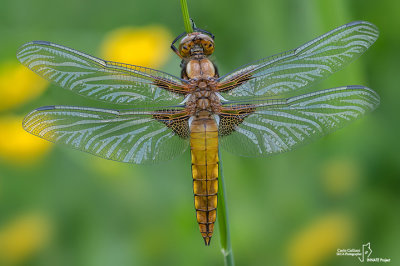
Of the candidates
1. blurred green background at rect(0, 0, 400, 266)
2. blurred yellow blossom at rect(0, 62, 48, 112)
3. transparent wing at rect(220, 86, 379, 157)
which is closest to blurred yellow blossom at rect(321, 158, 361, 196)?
blurred green background at rect(0, 0, 400, 266)

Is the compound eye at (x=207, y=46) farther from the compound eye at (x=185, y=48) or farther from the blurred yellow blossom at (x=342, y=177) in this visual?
the blurred yellow blossom at (x=342, y=177)

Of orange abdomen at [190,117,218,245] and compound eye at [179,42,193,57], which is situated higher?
compound eye at [179,42,193,57]

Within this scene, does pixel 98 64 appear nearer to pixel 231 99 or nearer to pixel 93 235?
pixel 231 99

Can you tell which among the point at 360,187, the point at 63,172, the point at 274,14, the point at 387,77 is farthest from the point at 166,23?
the point at 360,187

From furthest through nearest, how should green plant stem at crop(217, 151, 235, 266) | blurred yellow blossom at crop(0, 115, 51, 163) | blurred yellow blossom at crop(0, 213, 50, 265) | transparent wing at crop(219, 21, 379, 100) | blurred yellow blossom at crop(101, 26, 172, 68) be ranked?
1. blurred yellow blossom at crop(101, 26, 172, 68)
2. blurred yellow blossom at crop(0, 115, 51, 163)
3. blurred yellow blossom at crop(0, 213, 50, 265)
4. transparent wing at crop(219, 21, 379, 100)
5. green plant stem at crop(217, 151, 235, 266)

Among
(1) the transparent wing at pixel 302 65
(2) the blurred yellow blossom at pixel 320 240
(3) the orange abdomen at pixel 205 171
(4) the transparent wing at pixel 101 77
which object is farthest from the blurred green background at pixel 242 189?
(4) the transparent wing at pixel 101 77

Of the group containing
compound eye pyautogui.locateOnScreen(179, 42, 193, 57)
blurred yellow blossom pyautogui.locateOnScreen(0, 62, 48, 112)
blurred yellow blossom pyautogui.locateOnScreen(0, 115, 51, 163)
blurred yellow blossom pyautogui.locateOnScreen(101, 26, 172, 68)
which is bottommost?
blurred yellow blossom pyautogui.locateOnScreen(0, 115, 51, 163)

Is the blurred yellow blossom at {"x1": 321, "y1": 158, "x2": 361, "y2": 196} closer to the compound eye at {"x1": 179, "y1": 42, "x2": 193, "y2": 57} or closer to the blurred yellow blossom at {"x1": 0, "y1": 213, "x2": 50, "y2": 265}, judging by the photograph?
the compound eye at {"x1": 179, "y1": 42, "x2": 193, "y2": 57}
